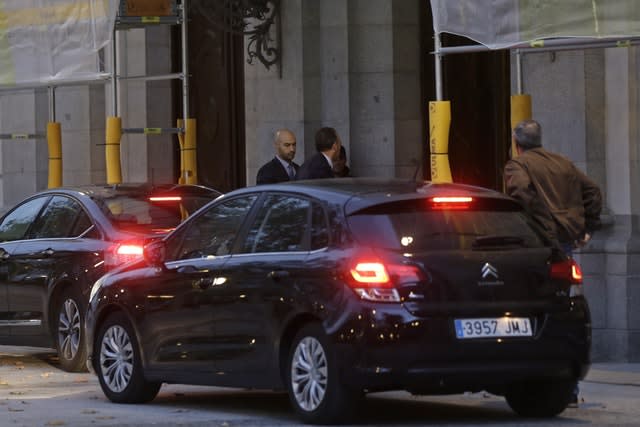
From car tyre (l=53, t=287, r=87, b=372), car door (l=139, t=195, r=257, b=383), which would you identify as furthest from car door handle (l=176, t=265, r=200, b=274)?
car tyre (l=53, t=287, r=87, b=372)

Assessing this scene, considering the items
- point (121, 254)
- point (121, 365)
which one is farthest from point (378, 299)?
point (121, 254)

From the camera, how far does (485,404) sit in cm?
1212

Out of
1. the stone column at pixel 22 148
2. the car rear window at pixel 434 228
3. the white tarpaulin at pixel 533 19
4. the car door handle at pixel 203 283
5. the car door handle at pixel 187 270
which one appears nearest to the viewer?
A: the car rear window at pixel 434 228

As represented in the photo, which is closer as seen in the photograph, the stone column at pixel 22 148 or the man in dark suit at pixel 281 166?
the man in dark suit at pixel 281 166

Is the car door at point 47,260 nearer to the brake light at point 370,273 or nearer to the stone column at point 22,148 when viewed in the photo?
the brake light at point 370,273

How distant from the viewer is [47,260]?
598 inches

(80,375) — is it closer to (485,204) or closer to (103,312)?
(103,312)

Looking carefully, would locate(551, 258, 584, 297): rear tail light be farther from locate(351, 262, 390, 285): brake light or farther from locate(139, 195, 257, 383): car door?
locate(139, 195, 257, 383): car door

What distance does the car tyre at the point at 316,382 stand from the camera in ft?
33.9

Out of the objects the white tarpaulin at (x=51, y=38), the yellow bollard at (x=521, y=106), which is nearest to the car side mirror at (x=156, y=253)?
the yellow bollard at (x=521, y=106)

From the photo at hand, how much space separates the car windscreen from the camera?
47.8ft

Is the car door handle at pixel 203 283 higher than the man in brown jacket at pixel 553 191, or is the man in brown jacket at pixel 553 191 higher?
the man in brown jacket at pixel 553 191

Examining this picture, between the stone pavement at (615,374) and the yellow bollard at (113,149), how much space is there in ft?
21.3

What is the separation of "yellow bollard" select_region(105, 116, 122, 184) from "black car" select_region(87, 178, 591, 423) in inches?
298
